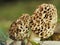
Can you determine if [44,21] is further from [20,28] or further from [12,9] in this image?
[12,9]

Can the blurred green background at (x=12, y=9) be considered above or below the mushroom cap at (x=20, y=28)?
above

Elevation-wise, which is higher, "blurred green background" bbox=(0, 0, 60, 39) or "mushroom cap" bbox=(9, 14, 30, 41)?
"blurred green background" bbox=(0, 0, 60, 39)

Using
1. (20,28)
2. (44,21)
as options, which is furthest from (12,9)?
(44,21)

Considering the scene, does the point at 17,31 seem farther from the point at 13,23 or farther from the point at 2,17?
the point at 2,17

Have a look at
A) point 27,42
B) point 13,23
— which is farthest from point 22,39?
point 13,23
